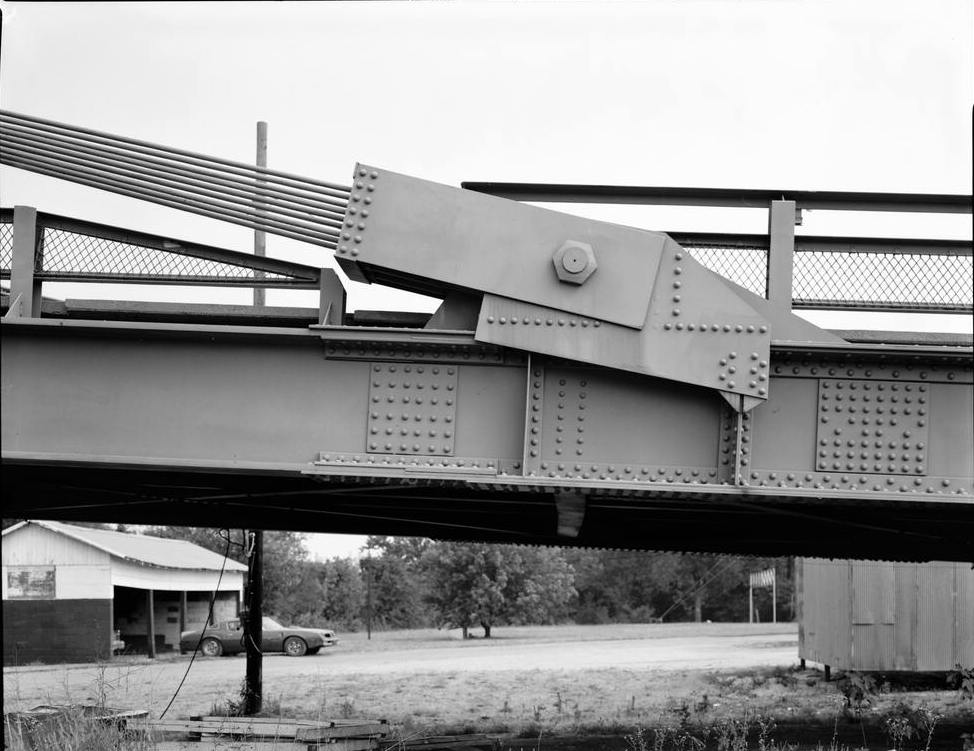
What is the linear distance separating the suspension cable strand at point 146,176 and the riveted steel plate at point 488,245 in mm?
344

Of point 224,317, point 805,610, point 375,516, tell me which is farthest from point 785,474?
point 805,610

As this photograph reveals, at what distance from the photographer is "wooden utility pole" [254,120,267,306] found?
845 centimetres

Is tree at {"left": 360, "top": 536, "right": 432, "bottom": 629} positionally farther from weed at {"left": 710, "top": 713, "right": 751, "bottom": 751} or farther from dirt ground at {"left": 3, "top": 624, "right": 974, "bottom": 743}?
weed at {"left": 710, "top": 713, "right": 751, "bottom": 751}

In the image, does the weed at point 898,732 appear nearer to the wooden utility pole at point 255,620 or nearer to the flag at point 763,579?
the wooden utility pole at point 255,620

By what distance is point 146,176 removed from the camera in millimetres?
7844

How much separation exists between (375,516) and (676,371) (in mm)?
5223

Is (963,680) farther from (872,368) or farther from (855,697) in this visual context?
(872,368)

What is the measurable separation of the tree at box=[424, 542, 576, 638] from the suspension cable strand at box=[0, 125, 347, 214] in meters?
41.2

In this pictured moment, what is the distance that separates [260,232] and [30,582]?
66.9 feet

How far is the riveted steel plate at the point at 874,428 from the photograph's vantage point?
24.4 feet

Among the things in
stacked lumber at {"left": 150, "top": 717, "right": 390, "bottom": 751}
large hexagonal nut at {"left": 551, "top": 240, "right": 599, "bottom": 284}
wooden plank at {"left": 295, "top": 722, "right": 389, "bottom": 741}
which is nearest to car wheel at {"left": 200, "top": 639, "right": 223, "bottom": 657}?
stacked lumber at {"left": 150, "top": 717, "right": 390, "bottom": 751}

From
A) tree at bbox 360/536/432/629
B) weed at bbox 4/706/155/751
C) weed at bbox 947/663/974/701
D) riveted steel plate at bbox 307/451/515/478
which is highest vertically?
riveted steel plate at bbox 307/451/515/478

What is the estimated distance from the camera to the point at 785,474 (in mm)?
7461

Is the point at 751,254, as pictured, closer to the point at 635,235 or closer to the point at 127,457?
the point at 635,235
